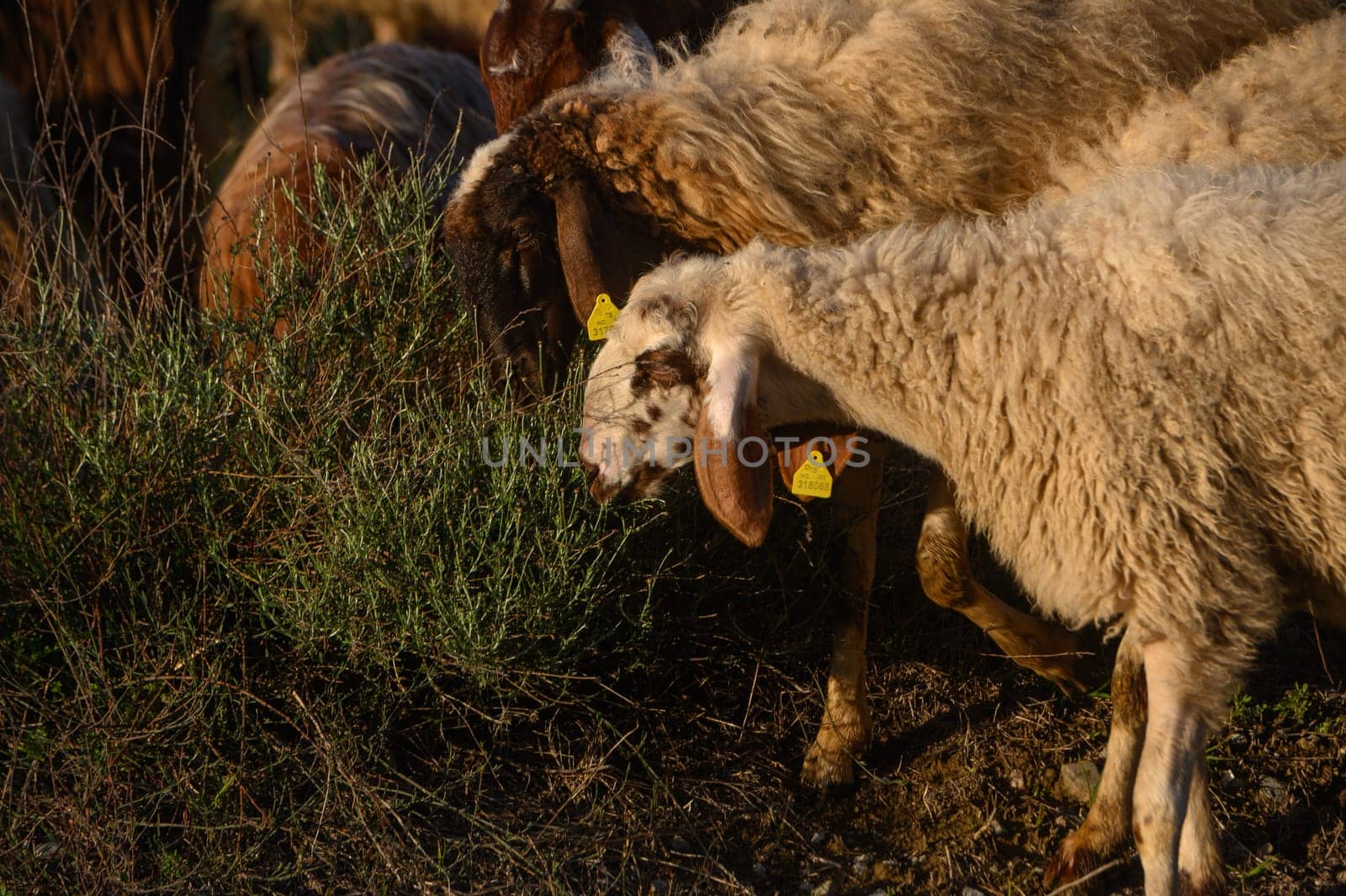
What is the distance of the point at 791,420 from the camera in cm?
304

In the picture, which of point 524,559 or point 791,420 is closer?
point 791,420

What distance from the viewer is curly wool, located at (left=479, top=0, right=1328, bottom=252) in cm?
360

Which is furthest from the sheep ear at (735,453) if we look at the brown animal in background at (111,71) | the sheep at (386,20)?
the sheep at (386,20)

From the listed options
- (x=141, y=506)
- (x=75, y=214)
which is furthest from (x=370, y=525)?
(x=75, y=214)

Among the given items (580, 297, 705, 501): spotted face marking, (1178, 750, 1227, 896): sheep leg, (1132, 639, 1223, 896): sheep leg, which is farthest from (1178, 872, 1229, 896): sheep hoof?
(580, 297, 705, 501): spotted face marking

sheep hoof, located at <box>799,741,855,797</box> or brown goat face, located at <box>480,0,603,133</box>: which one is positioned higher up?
brown goat face, located at <box>480,0,603,133</box>

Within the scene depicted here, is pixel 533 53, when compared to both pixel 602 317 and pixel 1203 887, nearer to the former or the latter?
pixel 602 317

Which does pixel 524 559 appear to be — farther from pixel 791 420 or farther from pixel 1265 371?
pixel 1265 371

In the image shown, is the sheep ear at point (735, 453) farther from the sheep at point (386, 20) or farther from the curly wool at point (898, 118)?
the sheep at point (386, 20)

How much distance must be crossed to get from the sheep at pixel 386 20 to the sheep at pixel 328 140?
3.10ft

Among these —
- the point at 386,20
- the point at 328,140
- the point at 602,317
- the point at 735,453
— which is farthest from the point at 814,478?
the point at 386,20

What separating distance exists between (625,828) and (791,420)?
1013 millimetres

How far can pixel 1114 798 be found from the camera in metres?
3.18

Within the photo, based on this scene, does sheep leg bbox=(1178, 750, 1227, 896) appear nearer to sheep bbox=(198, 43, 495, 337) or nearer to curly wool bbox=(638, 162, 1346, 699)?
curly wool bbox=(638, 162, 1346, 699)
